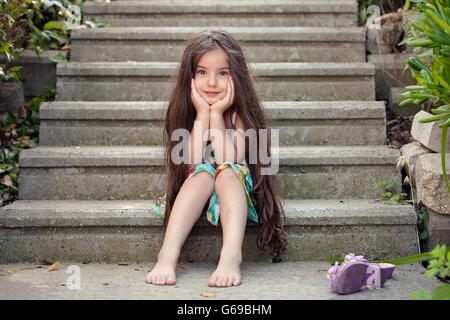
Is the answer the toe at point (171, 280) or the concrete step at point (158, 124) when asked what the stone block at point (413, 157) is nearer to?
the concrete step at point (158, 124)

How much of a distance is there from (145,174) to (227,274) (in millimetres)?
852

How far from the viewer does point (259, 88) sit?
319 centimetres

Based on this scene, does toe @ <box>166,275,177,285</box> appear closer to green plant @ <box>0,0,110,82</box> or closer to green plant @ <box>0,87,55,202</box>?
green plant @ <box>0,87,55,202</box>

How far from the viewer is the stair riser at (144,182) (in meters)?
2.63

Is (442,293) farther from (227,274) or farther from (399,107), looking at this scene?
(399,107)

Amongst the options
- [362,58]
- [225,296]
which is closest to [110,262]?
[225,296]

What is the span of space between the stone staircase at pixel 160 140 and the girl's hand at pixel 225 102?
424 millimetres

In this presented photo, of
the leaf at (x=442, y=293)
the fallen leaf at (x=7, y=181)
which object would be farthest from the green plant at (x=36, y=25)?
the leaf at (x=442, y=293)

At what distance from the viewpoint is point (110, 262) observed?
2.35 meters

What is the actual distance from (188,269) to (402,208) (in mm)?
1009

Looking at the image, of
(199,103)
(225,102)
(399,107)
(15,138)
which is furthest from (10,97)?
(399,107)

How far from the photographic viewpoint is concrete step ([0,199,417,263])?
234 cm

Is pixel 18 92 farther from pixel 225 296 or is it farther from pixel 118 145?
pixel 225 296

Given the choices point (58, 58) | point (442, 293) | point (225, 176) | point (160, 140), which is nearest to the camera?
point (442, 293)
